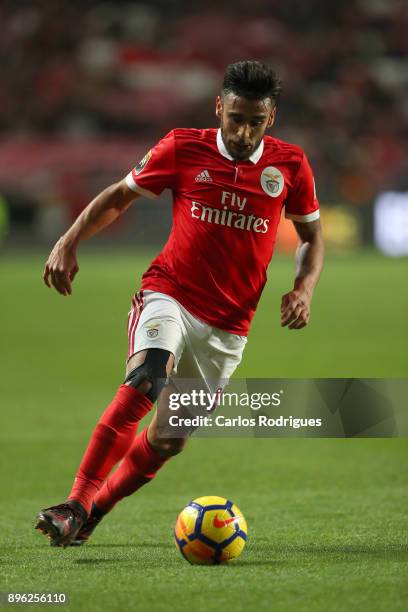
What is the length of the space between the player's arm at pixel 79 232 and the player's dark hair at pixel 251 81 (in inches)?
23.0

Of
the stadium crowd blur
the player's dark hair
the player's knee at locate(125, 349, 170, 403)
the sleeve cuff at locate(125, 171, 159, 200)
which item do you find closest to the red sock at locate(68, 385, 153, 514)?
the player's knee at locate(125, 349, 170, 403)

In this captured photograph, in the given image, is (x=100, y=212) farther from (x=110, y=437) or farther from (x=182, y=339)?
(x=110, y=437)

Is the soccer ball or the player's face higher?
the player's face

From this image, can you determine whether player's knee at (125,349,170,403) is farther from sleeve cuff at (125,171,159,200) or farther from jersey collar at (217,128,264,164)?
jersey collar at (217,128,264,164)

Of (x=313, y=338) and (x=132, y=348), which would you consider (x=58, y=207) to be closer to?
(x=313, y=338)

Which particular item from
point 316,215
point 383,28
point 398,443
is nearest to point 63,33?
point 383,28

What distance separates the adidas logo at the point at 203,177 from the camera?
441cm

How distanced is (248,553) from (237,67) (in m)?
1.88

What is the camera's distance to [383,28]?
118 feet

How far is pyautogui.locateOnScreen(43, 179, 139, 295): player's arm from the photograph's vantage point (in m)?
4.24

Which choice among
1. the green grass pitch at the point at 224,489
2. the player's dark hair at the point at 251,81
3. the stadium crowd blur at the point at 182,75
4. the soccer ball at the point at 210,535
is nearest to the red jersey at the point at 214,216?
the player's dark hair at the point at 251,81

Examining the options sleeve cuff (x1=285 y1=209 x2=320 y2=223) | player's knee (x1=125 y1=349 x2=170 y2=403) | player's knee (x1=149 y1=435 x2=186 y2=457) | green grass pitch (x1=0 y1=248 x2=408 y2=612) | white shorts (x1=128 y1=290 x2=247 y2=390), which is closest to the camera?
green grass pitch (x1=0 y1=248 x2=408 y2=612)

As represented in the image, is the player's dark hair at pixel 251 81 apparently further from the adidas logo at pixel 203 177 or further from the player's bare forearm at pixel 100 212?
the player's bare forearm at pixel 100 212

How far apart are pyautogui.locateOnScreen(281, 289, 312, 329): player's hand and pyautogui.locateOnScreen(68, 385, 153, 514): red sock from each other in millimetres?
637
